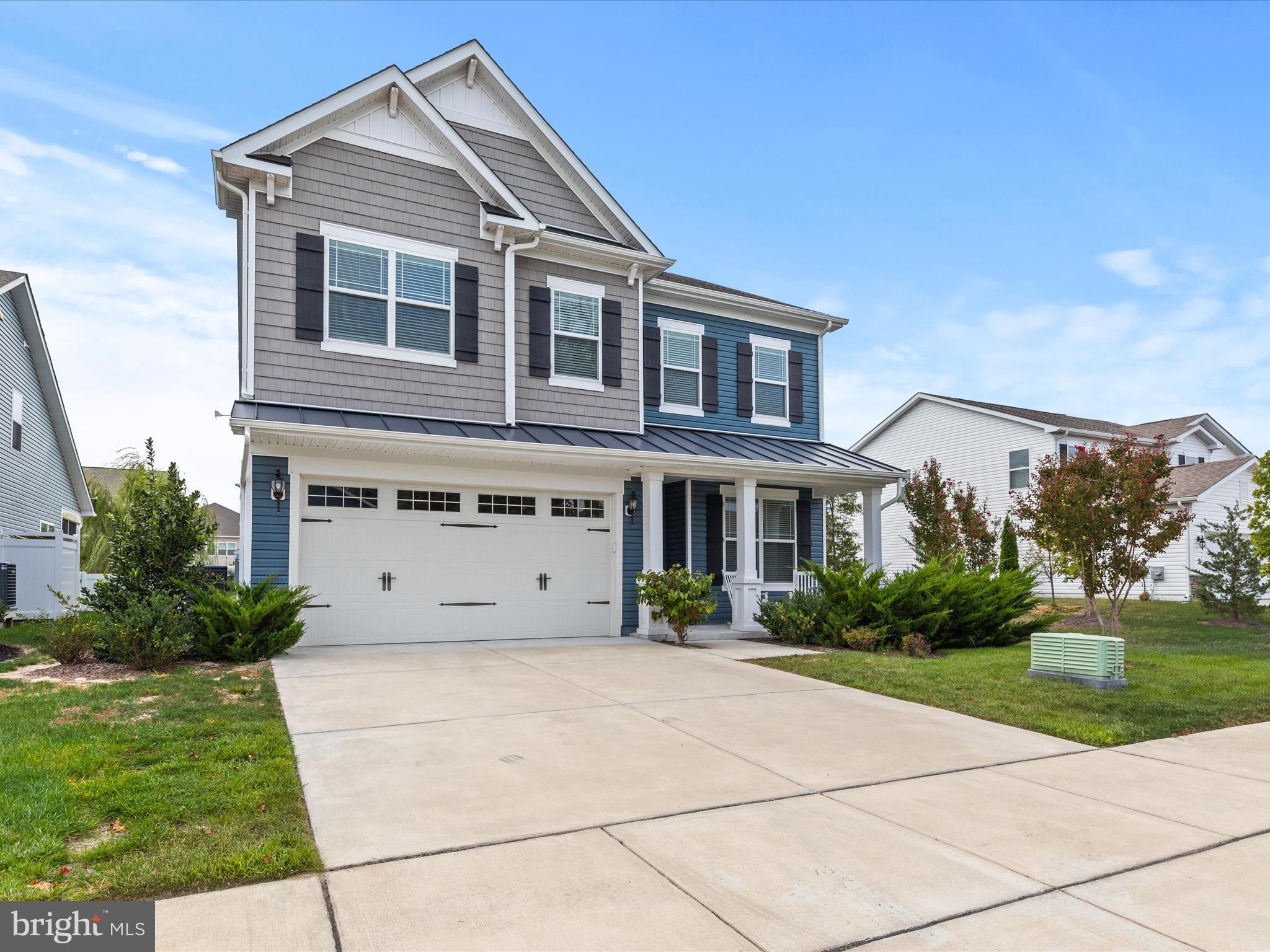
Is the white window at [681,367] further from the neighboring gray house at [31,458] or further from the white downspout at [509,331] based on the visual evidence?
the neighboring gray house at [31,458]

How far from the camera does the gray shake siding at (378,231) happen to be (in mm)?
11031

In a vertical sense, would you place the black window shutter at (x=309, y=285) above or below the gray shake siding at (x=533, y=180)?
below

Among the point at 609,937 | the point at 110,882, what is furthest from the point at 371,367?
the point at 609,937

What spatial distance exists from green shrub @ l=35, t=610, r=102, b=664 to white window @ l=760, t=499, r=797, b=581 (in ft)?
33.2

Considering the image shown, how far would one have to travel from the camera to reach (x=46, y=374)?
19516 mm

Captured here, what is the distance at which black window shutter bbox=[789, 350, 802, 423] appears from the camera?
16.0m

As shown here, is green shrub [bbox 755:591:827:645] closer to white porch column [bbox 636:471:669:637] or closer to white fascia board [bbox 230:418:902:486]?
white porch column [bbox 636:471:669:637]

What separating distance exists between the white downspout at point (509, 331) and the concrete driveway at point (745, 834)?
235 inches

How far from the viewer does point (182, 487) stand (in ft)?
33.0

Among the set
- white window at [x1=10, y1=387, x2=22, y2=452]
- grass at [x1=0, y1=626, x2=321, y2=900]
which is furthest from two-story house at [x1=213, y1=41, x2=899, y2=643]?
white window at [x1=10, y1=387, x2=22, y2=452]

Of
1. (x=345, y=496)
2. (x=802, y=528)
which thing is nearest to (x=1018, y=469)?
(x=802, y=528)

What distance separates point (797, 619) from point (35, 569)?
14.6m

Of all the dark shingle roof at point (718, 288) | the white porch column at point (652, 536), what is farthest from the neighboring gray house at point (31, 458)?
the dark shingle roof at point (718, 288)

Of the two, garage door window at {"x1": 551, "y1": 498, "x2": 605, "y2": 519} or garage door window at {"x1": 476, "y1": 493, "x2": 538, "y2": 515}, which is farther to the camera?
garage door window at {"x1": 551, "y1": 498, "x2": 605, "y2": 519}
